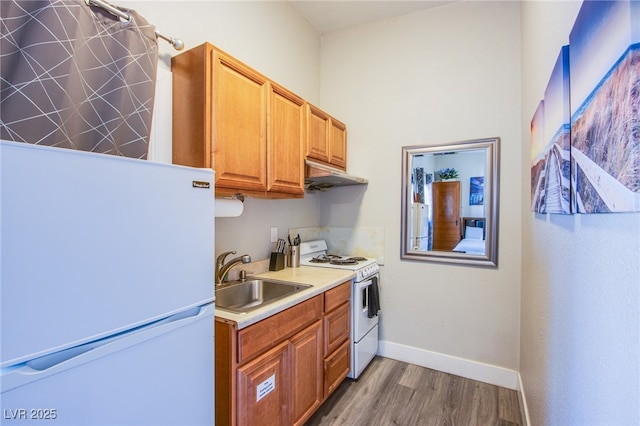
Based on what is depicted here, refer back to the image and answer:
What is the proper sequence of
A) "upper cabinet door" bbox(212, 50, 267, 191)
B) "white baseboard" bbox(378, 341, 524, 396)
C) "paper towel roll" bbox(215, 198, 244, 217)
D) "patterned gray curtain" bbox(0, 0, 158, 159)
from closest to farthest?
"patterned gray curtain" bbox(0, 0, 158, 159) < "upper cabinet door" bbox(212, 50, 267, 191) < "paper towel roll" bbox(215, 198, 244, 217) < "white baseboard" bbox(378, 341, 524, 396)

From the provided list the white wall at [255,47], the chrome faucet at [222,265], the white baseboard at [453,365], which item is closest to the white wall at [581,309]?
the white baseboard at [453,365]

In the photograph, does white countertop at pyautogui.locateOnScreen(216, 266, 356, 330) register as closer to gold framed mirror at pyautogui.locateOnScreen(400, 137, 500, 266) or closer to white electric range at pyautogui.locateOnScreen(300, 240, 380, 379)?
white electric range at pyautogui.locateOnScreen(300, 240, 380, 379)

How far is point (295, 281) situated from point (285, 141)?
0.98m

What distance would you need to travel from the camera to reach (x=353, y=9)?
2660mm

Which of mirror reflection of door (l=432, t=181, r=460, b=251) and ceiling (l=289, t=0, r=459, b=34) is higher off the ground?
ceiling (l=289, t=0, r=459, b=34)

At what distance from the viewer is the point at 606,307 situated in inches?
25.1

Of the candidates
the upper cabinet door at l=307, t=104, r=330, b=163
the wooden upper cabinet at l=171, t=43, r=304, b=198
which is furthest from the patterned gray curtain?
the upper cabinet door at l=307, t=104, r=330, b=163

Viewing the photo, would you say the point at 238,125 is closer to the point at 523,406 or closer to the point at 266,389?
the point at 266,389

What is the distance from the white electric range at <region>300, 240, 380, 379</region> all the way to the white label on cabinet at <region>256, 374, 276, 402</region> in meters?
0.94

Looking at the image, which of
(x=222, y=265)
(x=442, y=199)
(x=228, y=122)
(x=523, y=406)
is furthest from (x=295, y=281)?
(x=523, y=406)

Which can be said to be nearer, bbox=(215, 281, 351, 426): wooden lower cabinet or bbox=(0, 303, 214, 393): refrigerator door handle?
bbox=(0, 303, 214, 393): refrigerator door handle

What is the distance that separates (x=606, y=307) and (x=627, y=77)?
48 cm

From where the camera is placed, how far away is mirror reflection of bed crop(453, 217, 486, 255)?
2406mm

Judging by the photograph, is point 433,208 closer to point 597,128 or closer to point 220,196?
point 220,196
